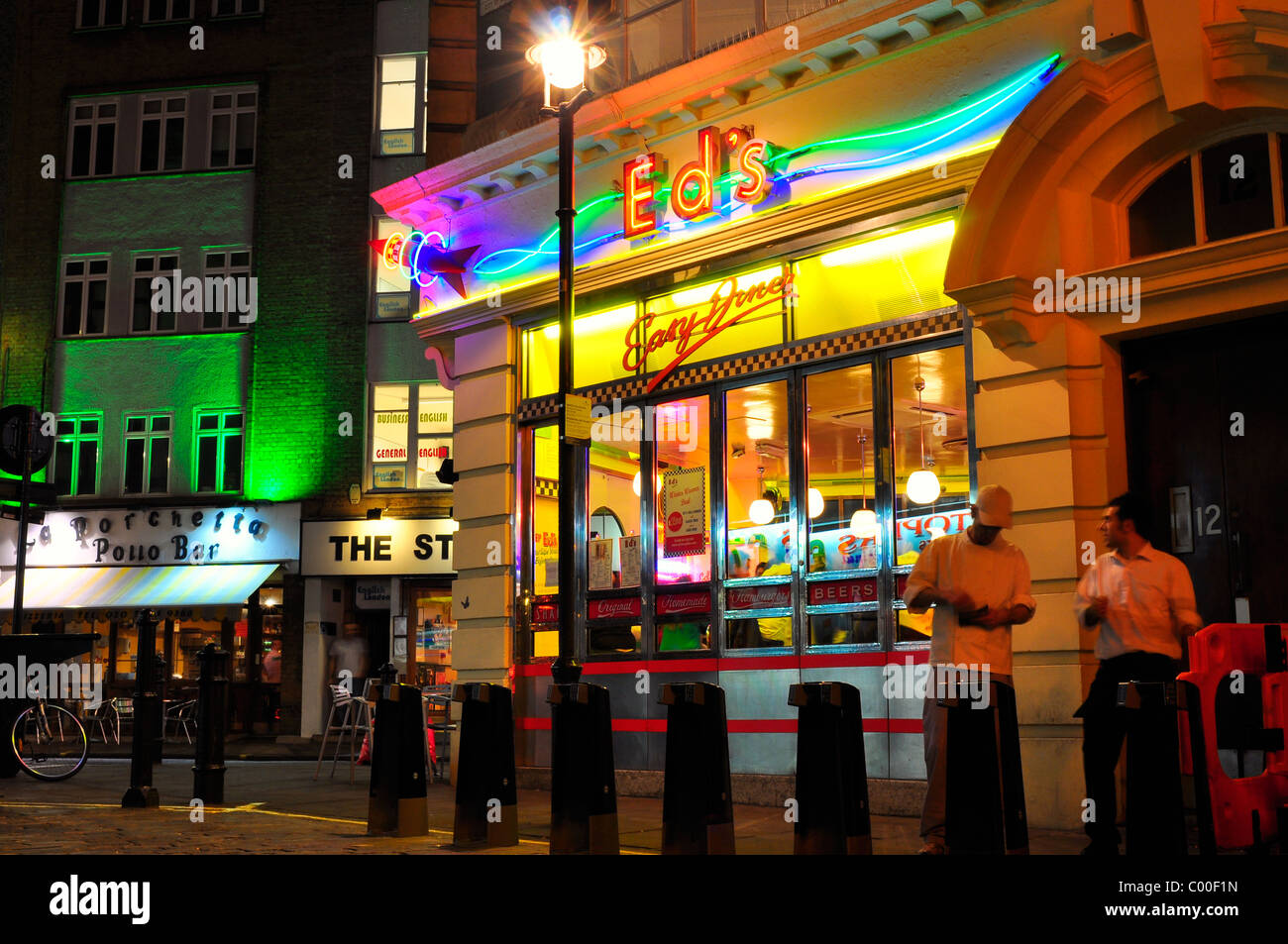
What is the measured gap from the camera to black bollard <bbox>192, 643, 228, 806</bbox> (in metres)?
10.5

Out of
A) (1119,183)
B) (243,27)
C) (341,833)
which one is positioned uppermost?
(243,27)

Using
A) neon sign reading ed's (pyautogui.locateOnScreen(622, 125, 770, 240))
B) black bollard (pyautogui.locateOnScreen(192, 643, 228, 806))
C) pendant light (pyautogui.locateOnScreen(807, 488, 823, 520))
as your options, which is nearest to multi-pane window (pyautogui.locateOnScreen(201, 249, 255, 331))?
neon sign reading ed's (pyautogui.locateOnScreen(622, 125, 770, 240))

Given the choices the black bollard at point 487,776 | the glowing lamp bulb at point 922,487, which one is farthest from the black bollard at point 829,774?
the glowing lamp bulb at point 922,487

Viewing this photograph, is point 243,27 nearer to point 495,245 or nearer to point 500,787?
point 495,245

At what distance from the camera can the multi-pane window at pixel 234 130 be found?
2631cm

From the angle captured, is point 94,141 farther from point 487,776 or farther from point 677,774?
point 677,774

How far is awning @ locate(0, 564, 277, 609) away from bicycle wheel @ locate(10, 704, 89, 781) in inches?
347

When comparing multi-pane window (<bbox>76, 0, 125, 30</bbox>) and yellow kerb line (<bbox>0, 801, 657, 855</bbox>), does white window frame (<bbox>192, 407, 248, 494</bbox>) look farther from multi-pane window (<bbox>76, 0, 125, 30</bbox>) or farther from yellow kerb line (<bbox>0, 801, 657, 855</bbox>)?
yellow kerb line (<bbox>0, 801, 657, 855</bbox>)

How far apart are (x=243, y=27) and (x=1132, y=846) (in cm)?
2608

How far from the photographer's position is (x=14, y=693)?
13.9 metres

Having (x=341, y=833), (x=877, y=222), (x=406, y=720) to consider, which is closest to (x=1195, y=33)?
(x=877, y=222)

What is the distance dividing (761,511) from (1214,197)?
465 cm

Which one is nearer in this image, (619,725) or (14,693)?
(619,725)
